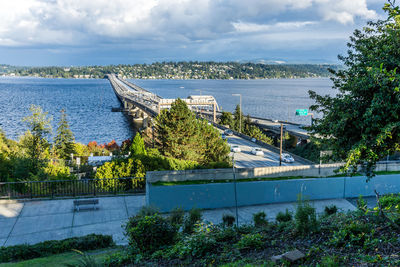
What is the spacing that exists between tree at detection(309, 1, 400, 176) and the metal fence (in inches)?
476

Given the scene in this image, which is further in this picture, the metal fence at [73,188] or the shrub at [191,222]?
the metal fence at [73,188]

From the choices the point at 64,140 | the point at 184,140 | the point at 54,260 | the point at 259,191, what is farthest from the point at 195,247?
the point at 64,140

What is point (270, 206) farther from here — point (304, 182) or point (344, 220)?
point (344, 220)

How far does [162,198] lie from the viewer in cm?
1541

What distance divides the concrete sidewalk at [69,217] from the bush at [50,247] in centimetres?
73

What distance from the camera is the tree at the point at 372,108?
7.14 meters

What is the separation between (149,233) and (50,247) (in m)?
3.94

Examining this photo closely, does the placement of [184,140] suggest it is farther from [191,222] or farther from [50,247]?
[50,247]

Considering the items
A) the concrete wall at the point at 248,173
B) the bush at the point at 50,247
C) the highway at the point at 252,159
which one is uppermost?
the concrete wall at the point at 248,173

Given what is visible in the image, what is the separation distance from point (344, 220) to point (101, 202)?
1157 cm

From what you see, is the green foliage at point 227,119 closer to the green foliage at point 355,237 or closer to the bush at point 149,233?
the bush at point 149,233

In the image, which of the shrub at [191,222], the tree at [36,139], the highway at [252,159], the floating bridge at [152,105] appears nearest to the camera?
the shrub at [191,222]

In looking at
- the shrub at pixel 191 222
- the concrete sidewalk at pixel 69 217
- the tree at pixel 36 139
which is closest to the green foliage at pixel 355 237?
the shrub at pixel 191 222

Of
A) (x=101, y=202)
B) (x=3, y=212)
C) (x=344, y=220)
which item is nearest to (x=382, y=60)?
(x=344, y=220)
